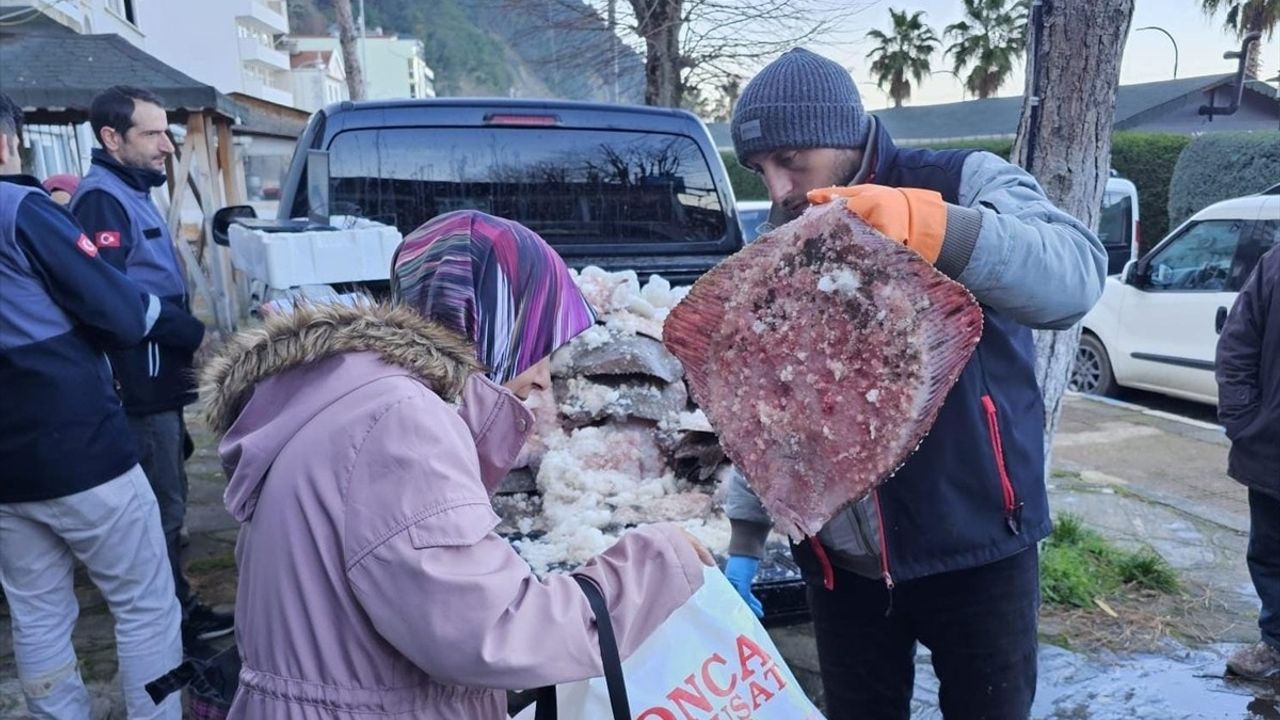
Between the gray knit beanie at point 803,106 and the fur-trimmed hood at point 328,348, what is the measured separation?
79cm

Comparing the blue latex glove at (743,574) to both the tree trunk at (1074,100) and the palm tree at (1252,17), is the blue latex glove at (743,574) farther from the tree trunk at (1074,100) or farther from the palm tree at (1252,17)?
the palm tree at (1252,17)

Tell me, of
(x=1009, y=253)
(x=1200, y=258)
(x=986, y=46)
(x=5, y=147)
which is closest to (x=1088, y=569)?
(x=1009, y=253)

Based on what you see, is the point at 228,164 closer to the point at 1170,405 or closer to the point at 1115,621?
the point at 1115,621

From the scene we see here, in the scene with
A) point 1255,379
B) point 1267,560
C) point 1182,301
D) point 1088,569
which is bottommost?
point 1088,569

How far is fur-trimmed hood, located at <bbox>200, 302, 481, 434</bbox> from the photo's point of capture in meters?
1.39

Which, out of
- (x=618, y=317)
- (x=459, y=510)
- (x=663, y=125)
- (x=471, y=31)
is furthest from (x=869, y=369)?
(x=471, y=31)

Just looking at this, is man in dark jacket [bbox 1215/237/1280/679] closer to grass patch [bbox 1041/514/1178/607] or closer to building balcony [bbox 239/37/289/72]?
grass patch [bbox 1041/514/1178/607]

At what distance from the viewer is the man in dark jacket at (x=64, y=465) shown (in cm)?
270

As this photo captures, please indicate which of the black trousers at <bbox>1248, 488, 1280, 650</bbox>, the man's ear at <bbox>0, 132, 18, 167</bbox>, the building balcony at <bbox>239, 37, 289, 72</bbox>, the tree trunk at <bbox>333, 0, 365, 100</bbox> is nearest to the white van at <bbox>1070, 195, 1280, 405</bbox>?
the black trousers at <bbox>1248, 488, 1280, 650</bbox>

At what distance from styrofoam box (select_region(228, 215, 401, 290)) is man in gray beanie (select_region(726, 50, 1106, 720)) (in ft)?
5.86

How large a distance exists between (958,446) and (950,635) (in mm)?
458

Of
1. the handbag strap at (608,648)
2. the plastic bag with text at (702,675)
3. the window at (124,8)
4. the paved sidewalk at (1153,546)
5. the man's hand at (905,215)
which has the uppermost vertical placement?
the window at (124,8)

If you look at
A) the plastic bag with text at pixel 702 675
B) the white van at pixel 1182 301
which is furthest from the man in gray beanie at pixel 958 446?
the white van at pixel 1182 301

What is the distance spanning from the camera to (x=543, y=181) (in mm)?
3918
